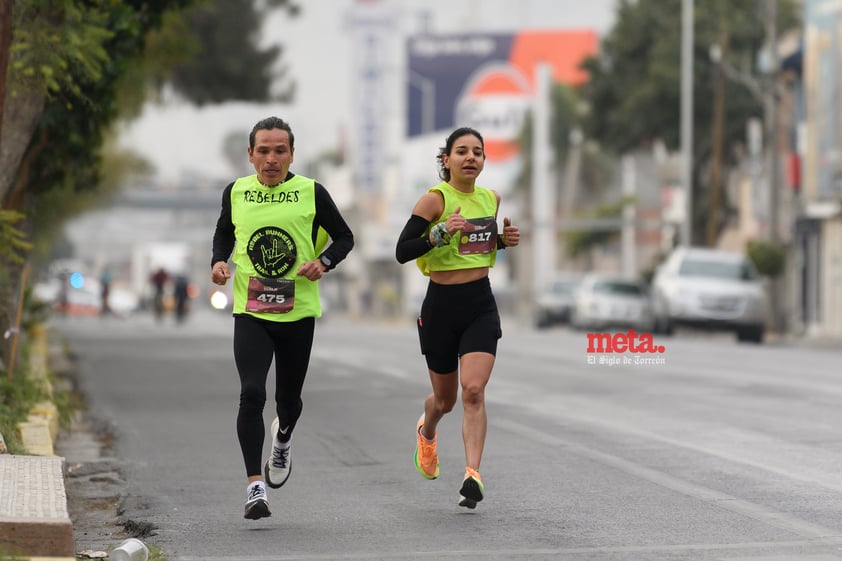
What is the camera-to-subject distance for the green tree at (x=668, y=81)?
185 feet

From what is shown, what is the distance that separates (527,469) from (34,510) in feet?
13.8

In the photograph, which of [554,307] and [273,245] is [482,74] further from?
[273,245]

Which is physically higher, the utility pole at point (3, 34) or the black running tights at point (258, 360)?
the utility pole at point (3, 34)

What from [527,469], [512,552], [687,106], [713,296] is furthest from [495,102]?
[512,552]

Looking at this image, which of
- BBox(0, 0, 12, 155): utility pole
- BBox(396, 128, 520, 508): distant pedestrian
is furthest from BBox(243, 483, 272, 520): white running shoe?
BBox(0, 0, 12, 155): utility pole

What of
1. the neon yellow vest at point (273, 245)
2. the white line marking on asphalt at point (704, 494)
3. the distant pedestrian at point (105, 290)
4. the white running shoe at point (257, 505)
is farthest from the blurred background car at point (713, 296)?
the white running shoe at point (257, 505)

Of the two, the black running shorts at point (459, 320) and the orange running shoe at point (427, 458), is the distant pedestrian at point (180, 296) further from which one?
the black running shorts at point (459, 320)

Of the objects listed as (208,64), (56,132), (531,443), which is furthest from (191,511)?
(208,64)

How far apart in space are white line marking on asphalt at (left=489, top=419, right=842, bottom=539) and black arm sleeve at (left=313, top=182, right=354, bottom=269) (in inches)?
88.0

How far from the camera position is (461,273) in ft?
30.5

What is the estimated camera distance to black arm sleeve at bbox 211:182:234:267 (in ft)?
29.5

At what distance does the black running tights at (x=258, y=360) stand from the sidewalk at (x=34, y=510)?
92cm

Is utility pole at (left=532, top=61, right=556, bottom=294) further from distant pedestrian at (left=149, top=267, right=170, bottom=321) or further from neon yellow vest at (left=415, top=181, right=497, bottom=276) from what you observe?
neon yellow vest at (left=415, top=181, right=497, bottom=276)

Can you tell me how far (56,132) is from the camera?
16000 mm
